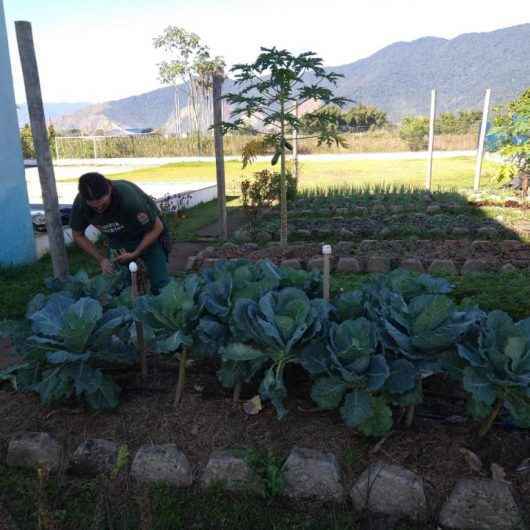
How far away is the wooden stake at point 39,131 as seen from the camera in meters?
3.46

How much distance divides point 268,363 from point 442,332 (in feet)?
2.71

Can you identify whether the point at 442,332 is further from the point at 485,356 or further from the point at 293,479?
the point at 293,479

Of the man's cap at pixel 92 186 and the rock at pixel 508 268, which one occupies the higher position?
the man's cap at pixel 92 186

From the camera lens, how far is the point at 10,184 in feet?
18.6

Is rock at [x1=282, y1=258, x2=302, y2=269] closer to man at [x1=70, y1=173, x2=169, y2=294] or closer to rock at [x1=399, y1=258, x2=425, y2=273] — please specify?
rock at [x1=399, y1=258, x2=425, y2=273]

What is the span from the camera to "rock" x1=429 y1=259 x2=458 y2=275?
16.3 ft

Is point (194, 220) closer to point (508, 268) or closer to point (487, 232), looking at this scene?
point (487, 232)

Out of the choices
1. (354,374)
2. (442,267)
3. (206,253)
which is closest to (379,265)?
(442,267)

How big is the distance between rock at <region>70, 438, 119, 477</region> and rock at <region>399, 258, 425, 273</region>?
3.69m

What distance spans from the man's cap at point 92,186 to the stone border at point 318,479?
54.6 inches

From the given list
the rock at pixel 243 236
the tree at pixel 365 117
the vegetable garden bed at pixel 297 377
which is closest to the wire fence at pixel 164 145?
the tree at pixel 365 117

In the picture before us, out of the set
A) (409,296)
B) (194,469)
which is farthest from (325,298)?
(194,469)

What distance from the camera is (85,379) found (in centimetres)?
220

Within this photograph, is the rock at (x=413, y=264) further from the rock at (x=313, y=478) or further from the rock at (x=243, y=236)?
the rock at (x=313, y=478)
